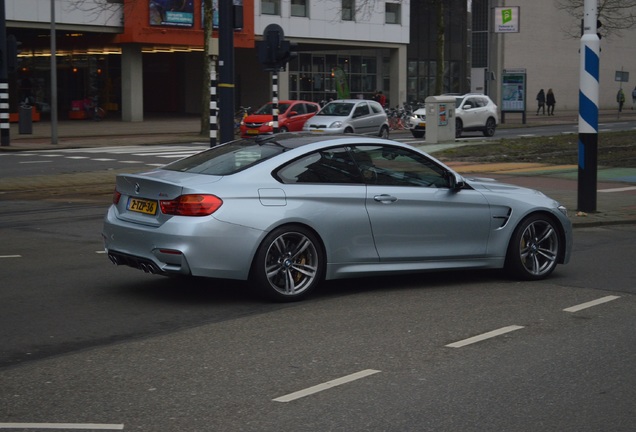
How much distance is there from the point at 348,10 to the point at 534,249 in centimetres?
5227

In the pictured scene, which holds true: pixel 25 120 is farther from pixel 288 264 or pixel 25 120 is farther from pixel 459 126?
pixel 288 264

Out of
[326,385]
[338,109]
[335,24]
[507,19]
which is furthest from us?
[335,24]

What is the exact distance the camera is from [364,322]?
7.72 m

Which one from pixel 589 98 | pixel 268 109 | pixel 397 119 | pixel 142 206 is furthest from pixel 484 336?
pixel 397 119

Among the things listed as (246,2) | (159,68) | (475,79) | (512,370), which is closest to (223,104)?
(512,370)

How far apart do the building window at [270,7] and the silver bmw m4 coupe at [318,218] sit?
47.7 meters

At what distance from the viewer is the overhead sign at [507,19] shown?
53969 millimetres

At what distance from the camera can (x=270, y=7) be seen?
5641 centimetres

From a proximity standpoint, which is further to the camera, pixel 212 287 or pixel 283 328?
pixel 212 287

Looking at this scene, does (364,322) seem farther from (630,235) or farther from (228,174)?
(630,235)

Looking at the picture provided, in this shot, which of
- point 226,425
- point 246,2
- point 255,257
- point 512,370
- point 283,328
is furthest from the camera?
point 246,2

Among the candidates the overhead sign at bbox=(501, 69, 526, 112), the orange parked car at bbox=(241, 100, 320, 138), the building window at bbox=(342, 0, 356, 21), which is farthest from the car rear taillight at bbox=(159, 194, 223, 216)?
the building window at bbox=(342, 0, 356, 21)

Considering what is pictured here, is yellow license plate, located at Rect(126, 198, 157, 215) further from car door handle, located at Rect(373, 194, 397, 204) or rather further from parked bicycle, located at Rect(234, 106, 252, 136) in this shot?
parked bicycle, located at Rect(234, 106, 252, 136)

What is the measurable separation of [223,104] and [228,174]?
963 cm
